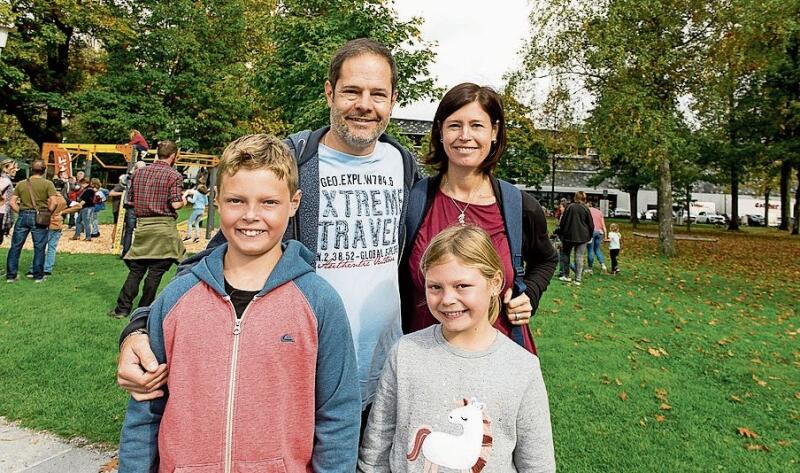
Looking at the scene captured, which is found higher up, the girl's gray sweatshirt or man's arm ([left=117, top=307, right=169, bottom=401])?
man's arm ([left=117, top=307, right=169, bottom=401])

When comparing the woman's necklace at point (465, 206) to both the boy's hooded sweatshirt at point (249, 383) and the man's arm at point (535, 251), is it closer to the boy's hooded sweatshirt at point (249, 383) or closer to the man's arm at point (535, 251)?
the man's arm at point (535, 251)

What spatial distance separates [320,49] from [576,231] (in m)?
7.88

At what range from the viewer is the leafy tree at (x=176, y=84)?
2791 cm

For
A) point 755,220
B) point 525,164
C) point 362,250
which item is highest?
point 525,164

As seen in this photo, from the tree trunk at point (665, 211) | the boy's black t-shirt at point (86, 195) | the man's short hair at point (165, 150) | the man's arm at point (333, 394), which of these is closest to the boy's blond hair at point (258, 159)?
the man's arm at point (333, 394)

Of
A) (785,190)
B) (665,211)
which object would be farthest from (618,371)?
(785,190)

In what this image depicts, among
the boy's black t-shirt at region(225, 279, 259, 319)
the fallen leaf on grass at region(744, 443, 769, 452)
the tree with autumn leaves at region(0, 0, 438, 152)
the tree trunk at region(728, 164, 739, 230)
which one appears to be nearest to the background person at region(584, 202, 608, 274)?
the fallen leaf on grass at region(744, 443, 769, 452)

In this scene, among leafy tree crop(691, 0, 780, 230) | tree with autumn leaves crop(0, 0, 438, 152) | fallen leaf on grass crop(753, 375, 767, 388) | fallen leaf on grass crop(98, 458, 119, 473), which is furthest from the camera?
tree with autumn leaves crop(0, 0, 438, 152)

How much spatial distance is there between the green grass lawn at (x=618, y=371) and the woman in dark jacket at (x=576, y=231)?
3.83 ft

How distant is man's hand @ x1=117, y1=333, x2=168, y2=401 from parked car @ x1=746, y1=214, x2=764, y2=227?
7230 centimetres

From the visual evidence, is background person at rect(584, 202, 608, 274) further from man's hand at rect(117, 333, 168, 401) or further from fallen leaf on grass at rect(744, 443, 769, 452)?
man's hand at rect(117, 333, 168, 401)

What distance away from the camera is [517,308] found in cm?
207

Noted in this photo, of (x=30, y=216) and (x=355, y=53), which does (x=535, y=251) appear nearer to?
(x=355, y=53)

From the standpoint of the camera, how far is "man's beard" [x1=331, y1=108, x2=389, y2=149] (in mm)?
2031
